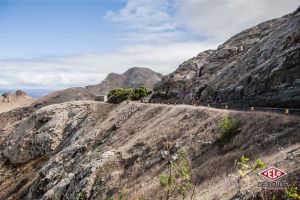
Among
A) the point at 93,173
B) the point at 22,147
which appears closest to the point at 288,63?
the point at 93,173

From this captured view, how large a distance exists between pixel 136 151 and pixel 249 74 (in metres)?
20.6

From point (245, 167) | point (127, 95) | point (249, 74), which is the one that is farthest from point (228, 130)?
point (127, 95)

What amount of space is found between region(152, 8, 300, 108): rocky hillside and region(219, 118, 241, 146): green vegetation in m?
8.16

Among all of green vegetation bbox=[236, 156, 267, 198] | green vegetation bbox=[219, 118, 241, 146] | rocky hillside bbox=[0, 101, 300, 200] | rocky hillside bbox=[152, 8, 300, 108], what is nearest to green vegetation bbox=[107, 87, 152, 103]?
rocky hillside bbox=[152, 8, 300, 108]

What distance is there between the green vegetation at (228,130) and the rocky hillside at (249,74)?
8158mm

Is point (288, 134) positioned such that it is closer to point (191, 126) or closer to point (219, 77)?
point (191, 126)

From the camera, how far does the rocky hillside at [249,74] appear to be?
43000 mm

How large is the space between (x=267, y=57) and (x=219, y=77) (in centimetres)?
1444

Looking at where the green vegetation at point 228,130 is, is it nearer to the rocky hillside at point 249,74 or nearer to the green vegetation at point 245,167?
the rocky hillside at point 249,74

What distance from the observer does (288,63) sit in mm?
43688

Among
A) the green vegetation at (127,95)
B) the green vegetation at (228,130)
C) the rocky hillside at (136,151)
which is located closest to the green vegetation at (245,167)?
the rocky hillside at (136,151)

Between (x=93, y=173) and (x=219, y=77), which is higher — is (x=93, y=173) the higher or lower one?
the lower one

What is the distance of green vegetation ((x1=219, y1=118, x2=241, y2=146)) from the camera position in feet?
111

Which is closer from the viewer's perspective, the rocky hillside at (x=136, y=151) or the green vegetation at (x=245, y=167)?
the green vegetation at (x=245, y=167)
